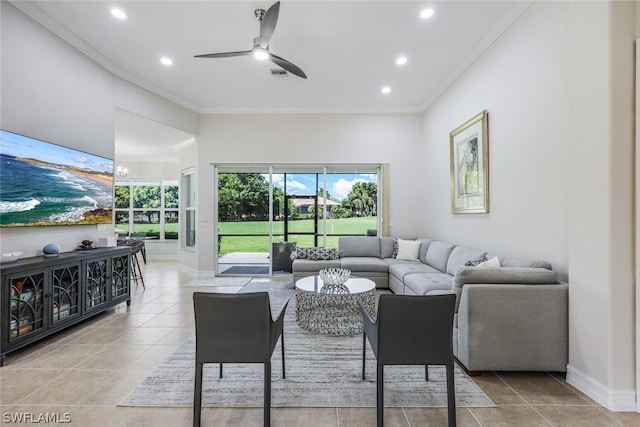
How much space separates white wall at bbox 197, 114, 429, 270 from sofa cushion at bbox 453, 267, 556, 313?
3.68m

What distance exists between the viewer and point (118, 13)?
3156mm

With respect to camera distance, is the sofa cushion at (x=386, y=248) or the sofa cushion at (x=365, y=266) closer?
the sofa cushion at (x=365, y=266)

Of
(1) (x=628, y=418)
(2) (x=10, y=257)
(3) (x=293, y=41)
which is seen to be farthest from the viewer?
(3) (x=293, y=41)

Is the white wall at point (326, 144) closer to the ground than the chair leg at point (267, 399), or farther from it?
farther from it

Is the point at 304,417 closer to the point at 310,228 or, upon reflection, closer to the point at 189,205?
the point at 310,228

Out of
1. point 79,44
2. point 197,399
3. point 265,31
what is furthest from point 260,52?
point 197,399

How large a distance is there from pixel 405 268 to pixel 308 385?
270 centimetres

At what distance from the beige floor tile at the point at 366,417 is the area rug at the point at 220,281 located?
12.8ft

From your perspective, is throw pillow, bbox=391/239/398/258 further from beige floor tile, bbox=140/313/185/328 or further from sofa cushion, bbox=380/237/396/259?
beige floor tile, bbox=140/313/185/328

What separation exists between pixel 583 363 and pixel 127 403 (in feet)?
11.2

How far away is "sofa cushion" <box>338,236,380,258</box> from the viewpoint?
5605 mm

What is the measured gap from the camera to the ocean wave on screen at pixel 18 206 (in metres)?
2.82

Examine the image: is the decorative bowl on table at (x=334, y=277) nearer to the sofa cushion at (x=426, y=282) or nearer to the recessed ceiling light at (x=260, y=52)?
the sofa cushion at (x=426, y=282)

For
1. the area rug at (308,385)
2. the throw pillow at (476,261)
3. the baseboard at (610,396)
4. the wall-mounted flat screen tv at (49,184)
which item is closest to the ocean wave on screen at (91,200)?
the wall-mounted flat screen tv at (49,184)
